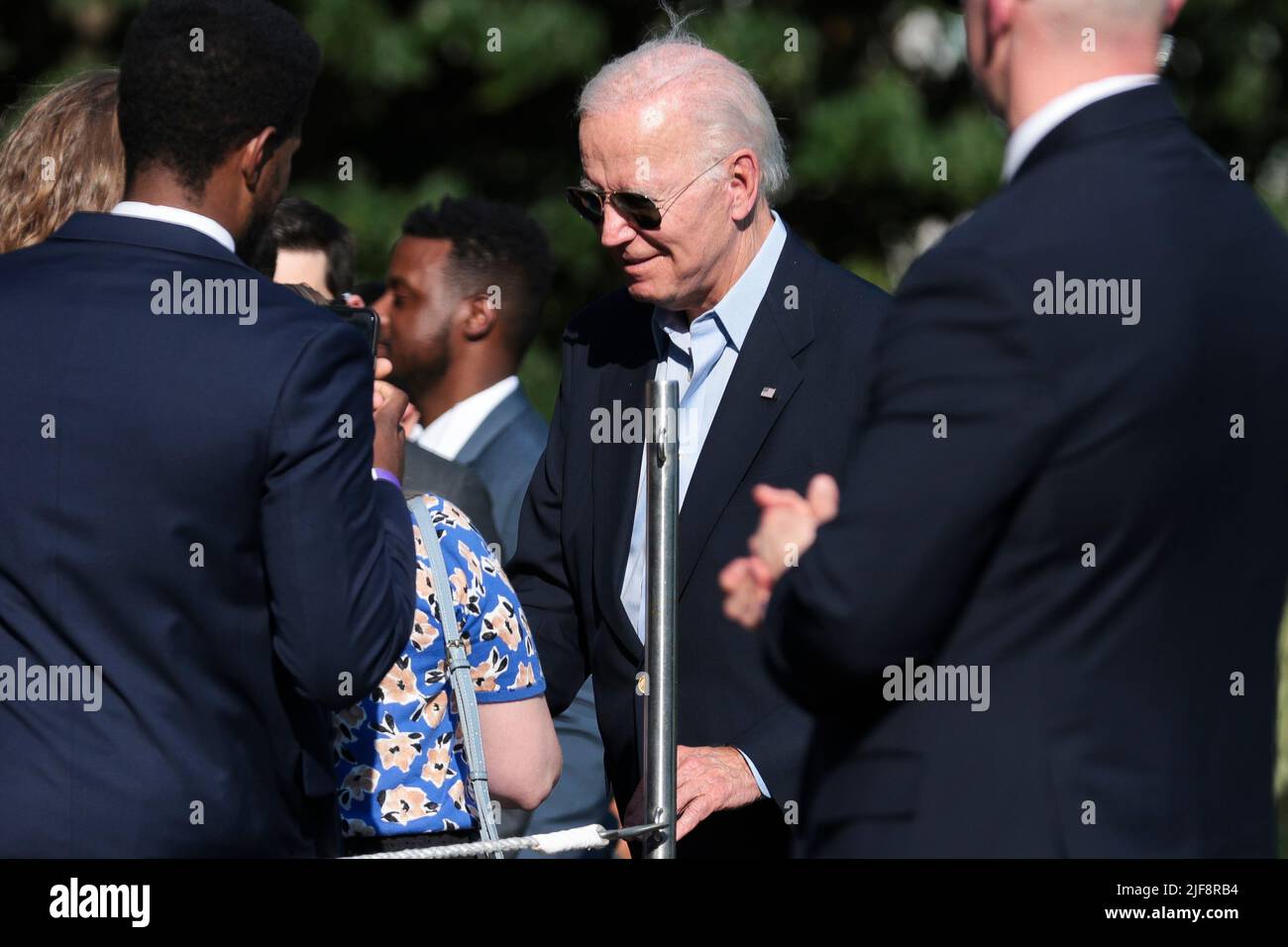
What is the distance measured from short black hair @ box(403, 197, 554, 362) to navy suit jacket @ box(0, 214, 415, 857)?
2711mm

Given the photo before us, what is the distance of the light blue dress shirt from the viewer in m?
3.09

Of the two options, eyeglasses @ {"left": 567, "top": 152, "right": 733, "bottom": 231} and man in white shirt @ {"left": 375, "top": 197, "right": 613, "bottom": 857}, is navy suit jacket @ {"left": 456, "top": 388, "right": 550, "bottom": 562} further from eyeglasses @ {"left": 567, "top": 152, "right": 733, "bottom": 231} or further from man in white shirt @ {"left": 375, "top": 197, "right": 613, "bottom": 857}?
eyeglasses @ {"left": 567, "top": 152, "right": 733, "bottom": 231}

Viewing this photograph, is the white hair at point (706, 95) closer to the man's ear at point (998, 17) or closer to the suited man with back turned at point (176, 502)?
the suited man with back turned at point (176, 502)

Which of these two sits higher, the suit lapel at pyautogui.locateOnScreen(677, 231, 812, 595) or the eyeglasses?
the eyeglasses

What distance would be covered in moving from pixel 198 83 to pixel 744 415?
1.11m

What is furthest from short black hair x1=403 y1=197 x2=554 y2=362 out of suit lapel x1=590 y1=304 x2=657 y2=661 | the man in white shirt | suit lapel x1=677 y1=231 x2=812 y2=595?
suit lapel x1=677 y1=231 x2=812 y2=595

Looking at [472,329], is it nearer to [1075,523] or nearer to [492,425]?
[492,425]

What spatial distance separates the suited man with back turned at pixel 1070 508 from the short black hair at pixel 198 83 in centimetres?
96

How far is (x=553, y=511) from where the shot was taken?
3.27 meters

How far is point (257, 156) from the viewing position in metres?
2.40

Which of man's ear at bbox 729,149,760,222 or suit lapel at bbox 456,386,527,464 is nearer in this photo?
man's ear at bbox 729,149,760,222
